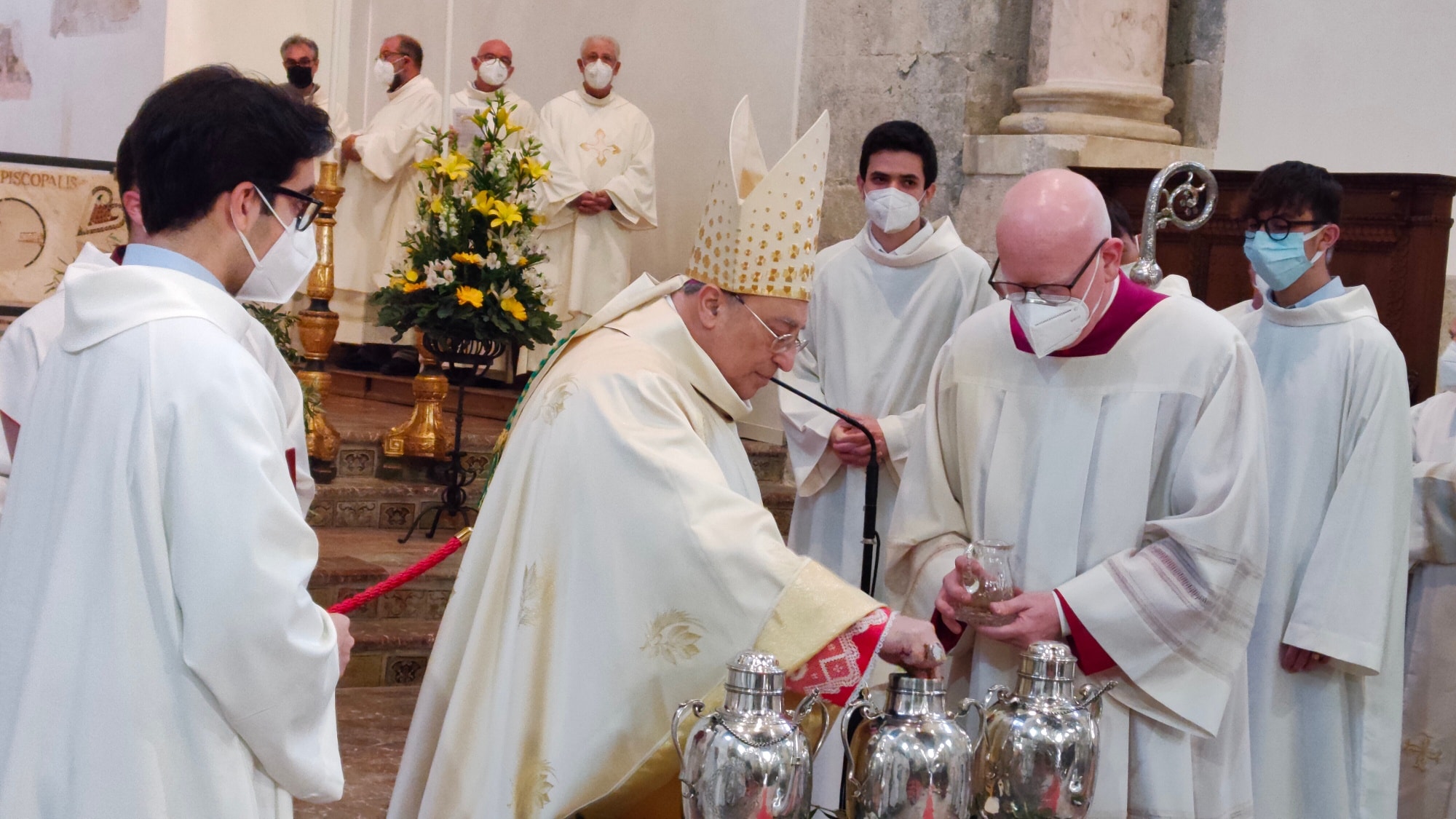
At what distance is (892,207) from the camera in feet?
15.9

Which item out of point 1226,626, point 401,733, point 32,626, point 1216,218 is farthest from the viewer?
point 1216,218

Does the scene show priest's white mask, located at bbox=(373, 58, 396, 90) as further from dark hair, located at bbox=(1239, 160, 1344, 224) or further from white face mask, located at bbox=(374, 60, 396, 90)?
dark hair, located at bbox=(1239, 160, 1344, 224)

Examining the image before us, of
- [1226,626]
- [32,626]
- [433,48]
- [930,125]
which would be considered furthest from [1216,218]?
[433,48]

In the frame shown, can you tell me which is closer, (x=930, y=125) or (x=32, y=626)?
(x=32, y=626)

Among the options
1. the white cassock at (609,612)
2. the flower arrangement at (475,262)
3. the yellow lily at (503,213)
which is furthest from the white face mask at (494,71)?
the white cassock at (609,612)

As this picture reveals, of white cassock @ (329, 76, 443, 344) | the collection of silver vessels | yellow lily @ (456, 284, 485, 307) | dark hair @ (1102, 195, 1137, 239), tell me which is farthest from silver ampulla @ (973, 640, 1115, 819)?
white cassock @ (329, 76, 443, 344)

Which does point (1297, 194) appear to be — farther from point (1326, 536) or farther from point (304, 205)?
point (304, 205)

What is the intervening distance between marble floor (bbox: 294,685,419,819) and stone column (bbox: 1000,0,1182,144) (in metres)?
3.91

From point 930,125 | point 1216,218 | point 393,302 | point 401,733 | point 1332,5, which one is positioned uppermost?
point 1332,5

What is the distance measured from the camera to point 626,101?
30.7ft

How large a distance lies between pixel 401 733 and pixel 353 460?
2.30 meters

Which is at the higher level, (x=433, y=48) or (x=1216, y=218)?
(x=433, y=48)

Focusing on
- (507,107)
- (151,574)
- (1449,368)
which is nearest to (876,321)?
(1449,368)

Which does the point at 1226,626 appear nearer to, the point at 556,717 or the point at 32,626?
the point at 556,717
